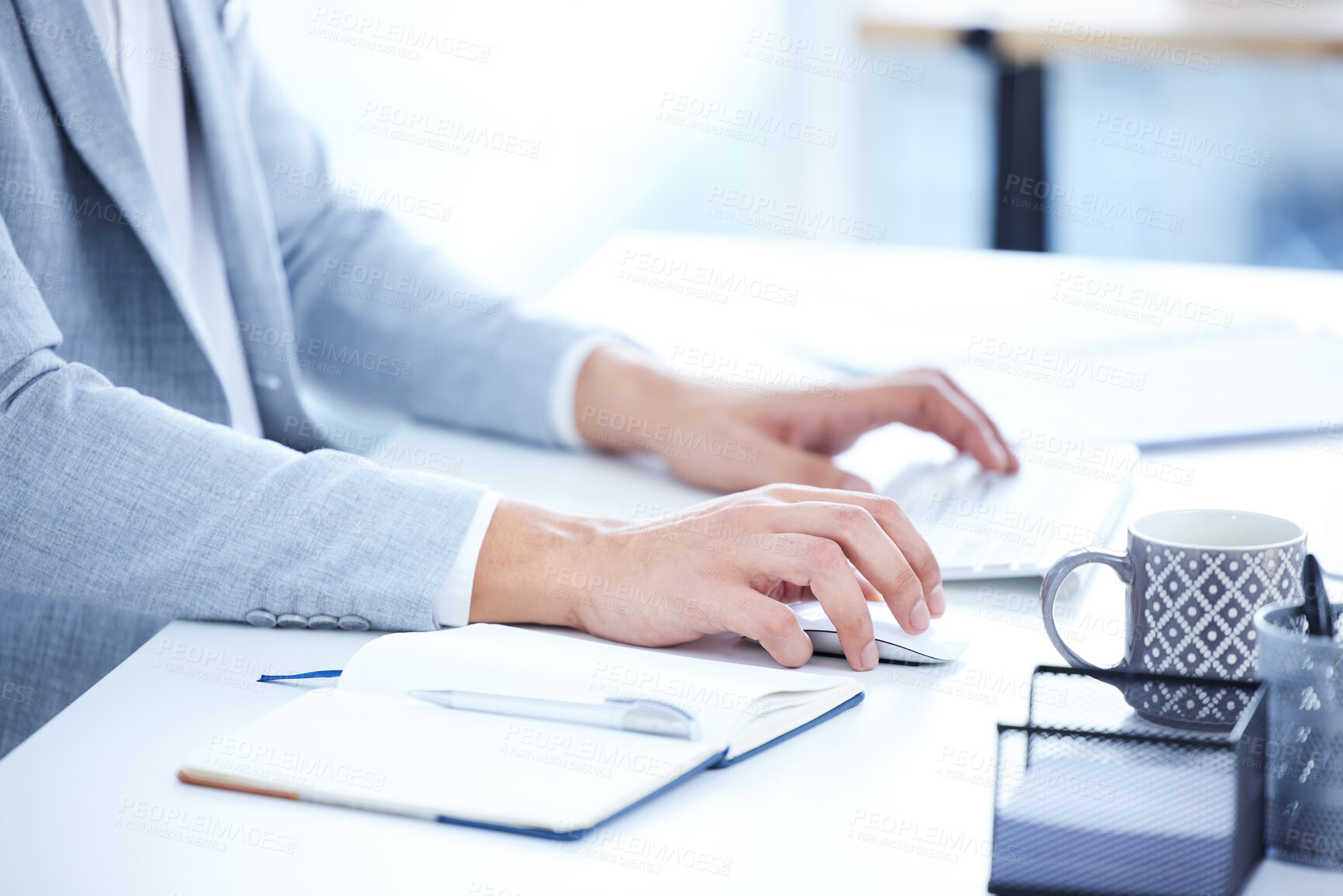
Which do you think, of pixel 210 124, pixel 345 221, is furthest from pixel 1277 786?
pixel 345 221

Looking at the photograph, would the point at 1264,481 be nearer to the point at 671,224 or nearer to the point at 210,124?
the point at 210,124

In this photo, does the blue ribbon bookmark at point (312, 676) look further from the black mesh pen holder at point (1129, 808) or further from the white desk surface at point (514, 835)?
the black mesh pen holder at point (1129, 808)

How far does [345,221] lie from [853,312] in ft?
1.85

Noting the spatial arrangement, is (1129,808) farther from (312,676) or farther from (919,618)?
(312,676)

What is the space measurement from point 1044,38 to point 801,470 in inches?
112

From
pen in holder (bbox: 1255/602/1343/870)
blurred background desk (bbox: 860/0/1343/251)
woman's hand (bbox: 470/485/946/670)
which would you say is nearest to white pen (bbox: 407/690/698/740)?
woman's hand (bbox: 470/485/946/670)

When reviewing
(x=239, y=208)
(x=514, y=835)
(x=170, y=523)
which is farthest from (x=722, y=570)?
(x=239, y=208)

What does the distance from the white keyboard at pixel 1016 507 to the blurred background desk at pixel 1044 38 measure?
2655 mm

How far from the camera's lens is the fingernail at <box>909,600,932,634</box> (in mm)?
687

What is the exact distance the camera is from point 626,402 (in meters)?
1.06

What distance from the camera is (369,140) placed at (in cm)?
192

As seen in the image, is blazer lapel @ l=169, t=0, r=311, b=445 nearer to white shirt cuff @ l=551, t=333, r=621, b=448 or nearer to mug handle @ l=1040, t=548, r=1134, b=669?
white shirt cuff @ l=551, t=333, r=621, b=448

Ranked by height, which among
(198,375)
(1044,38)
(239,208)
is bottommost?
(198,375)

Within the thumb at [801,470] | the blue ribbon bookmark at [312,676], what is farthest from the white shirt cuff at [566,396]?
the blue ribbon bookmark at [312,676]
